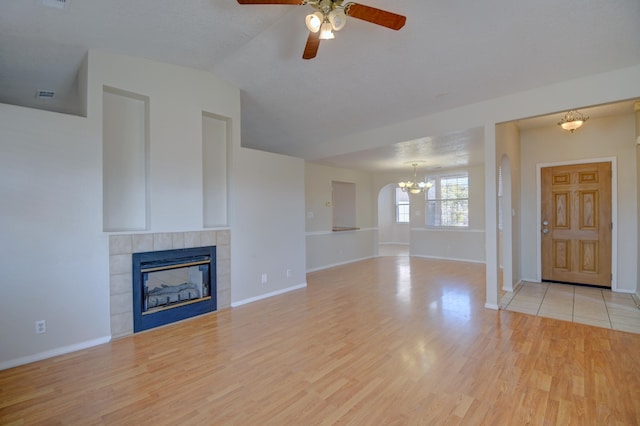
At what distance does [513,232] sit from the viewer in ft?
16.5

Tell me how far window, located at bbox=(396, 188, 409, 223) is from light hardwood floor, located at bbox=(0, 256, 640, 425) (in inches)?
336

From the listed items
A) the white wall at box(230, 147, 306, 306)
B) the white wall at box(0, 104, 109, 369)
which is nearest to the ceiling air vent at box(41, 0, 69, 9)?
the white wall at box(0, 104, 109, 369)

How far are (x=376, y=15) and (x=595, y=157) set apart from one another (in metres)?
5.25

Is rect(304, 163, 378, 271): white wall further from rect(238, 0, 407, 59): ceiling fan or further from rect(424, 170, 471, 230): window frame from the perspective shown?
rect(238, 0, 407, 59): ceiling fan

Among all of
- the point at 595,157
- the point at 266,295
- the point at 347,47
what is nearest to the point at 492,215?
the point at 595,157

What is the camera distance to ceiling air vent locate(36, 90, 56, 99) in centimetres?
408

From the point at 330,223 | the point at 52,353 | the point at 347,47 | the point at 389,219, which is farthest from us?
the point at 389,219

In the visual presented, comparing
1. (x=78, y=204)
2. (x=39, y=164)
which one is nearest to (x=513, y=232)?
(x=78, y=204)

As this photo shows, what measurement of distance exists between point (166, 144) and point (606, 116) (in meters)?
6.79

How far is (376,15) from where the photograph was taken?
78.1 inches

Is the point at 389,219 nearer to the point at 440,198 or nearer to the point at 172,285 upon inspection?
the point at 440,198

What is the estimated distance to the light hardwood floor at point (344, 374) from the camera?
1981 mm

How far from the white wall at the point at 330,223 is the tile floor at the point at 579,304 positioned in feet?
13.2

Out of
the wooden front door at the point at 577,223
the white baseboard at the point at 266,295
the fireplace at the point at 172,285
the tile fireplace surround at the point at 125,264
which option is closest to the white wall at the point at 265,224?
the white baseboard at the point at 266,295
